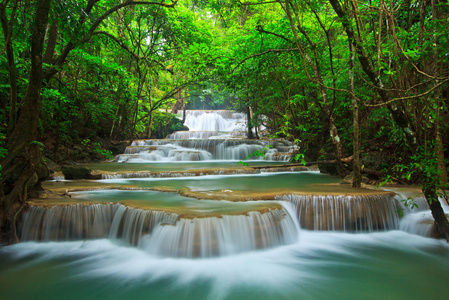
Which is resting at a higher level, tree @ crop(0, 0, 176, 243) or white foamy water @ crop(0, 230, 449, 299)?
tree @ crop(0, 0, 176, 243)

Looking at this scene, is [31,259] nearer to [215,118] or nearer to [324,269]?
[324,269]

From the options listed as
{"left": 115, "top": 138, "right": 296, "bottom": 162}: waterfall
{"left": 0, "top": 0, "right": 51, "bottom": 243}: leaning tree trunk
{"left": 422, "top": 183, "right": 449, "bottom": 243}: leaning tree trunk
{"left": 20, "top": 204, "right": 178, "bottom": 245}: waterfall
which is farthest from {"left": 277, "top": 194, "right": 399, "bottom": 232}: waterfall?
{"left": 115, "top": 138, "right": 296, "bottom": 162}: waterfall

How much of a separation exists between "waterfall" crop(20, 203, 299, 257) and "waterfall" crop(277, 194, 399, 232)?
1.47ft

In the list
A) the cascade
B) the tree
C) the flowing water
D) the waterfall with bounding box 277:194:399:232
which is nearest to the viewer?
the flowing water

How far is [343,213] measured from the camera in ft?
18.5

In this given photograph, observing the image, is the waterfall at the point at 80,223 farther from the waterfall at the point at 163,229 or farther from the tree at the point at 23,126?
the tree at the point at 23,126

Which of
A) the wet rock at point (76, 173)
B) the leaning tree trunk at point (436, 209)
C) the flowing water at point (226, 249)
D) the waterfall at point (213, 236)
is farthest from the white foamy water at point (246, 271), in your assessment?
the wet rock at point (76, 173)

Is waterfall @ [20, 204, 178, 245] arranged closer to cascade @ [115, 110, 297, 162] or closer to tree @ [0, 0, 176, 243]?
tree @ [0, 0, 176, 243]

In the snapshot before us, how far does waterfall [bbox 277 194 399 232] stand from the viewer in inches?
221

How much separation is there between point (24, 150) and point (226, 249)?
3817 millimetres

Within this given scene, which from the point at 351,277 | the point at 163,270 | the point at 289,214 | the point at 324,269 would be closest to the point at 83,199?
the point at 163,270

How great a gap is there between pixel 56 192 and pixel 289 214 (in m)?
5.27

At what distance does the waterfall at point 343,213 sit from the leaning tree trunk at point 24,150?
5.15m

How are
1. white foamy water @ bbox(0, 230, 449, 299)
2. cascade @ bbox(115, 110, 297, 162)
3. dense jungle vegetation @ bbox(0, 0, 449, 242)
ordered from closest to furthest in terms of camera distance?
dense jungle vegetation @ bbox(0, 0, 449, 242) → white foamy water @ bbox(0, 230, 449, 299) → cascade @ bbox(115, 110, 297, 162)
